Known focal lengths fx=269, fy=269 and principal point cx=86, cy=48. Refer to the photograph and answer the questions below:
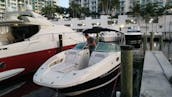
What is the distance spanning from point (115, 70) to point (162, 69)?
5.67 feet

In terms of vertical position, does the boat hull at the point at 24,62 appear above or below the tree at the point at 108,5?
A: below

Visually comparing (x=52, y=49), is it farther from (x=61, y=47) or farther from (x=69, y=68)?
(x=69, y=68)

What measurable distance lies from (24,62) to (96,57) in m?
3.35

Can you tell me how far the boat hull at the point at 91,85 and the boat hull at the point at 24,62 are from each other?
3.20m

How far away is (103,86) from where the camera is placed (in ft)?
30.0

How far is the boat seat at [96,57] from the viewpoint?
29.7ft

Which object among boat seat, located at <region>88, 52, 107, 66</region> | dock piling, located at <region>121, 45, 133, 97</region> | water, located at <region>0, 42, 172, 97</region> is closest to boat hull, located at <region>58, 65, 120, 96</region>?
water, located at <region>0, 42, 172, 97</region>

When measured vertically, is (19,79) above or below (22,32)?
below

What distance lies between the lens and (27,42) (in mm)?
10961

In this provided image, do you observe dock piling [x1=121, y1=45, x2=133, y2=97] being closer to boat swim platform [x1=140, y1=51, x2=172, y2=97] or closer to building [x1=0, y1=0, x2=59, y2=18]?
boat swim platform [x1=140, y1=51, x2=172, y2=97]

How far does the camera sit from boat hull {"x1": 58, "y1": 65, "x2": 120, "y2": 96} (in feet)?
26.1

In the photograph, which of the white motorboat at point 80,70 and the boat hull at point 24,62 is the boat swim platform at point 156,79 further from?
the boat hull at point 24,62

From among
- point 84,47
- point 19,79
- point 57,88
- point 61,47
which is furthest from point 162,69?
point 19,79

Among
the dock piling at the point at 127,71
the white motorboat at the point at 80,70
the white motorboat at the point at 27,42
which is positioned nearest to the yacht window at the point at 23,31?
the white motorboat at the point at 27,42
